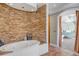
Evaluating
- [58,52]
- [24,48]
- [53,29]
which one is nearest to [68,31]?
[53,29]

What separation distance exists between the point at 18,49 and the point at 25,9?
553mm

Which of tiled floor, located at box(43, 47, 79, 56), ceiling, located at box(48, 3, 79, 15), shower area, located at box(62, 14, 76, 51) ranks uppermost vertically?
ceiling, located at box(48, 3, 79, 15)

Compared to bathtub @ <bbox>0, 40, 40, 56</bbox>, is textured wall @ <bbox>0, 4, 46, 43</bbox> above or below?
above

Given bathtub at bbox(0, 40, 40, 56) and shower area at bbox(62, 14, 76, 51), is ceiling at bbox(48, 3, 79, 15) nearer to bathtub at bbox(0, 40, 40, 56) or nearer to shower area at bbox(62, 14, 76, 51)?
shower area at bbox(62, 14, 76, 51)

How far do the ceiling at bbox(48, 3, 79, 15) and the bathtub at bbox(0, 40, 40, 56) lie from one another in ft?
1.57

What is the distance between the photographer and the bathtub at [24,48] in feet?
4.95

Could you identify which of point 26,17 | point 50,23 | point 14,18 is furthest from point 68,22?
point 14,18

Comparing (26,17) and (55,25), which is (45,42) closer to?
(55,25)

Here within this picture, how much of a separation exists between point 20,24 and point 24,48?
33 cm

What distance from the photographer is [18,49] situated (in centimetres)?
153

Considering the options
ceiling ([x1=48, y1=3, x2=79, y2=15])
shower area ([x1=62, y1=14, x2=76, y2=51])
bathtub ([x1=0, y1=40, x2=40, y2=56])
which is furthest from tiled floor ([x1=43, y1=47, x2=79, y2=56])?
ceiling ([x1=48, y1=3, x2=79, y2=15])

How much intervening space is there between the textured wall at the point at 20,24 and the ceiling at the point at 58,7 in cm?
9

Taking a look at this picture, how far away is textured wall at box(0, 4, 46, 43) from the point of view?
1.51 m

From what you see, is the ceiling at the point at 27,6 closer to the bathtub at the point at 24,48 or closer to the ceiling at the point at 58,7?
the ceiling at the point at 58,7
